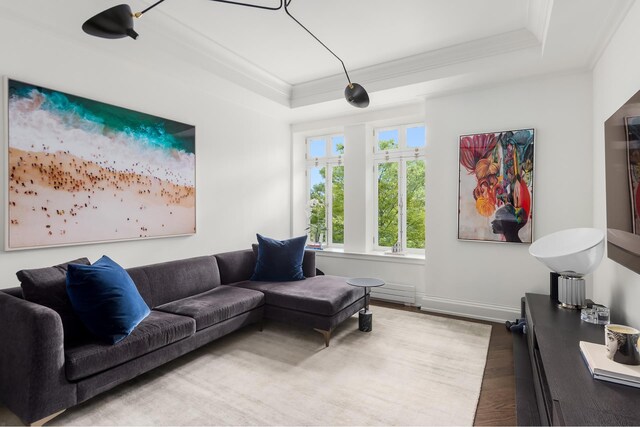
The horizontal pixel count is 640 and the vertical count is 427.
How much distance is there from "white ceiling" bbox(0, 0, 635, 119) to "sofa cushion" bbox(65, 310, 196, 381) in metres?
2.29

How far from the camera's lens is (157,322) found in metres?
2.40

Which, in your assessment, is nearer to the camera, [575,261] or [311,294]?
[575,261]

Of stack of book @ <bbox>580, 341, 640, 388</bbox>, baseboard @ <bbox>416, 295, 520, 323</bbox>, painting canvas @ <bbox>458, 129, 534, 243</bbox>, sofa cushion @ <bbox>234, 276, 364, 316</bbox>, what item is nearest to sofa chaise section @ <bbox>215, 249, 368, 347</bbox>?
sofa cushion @ <bbox>234, 276, 364, 316</bbox>

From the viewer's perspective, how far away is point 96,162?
9.30 ft

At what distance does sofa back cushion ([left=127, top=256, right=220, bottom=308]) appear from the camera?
9.25ft

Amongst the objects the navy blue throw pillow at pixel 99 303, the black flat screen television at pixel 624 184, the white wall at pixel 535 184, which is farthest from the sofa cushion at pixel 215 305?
the black flat screen television at pixel 624 184

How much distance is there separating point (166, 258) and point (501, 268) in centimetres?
358

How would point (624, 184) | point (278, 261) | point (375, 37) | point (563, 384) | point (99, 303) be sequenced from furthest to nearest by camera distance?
1. point (278, 261)
2. point (375, 37)
3. point (99, 303)
4. point (624, 184)
5. point (563, 384)

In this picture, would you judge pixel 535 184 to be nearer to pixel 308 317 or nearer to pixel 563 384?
pixel 563 384

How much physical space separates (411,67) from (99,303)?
3569 millimetres

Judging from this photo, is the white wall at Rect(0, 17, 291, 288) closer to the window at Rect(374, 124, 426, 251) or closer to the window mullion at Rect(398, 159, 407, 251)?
the window at Rect(374, 124, 426, 251)

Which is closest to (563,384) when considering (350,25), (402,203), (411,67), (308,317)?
(308,317)

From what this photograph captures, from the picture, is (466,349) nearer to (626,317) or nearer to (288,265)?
(626,317)

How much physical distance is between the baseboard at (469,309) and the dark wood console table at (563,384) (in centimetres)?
90
